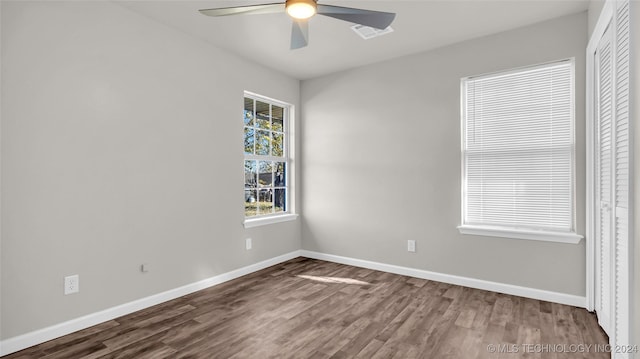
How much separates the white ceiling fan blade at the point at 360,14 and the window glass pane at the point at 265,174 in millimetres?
2671

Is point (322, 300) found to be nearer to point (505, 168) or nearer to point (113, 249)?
point (113, 249)

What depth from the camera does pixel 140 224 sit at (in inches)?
117

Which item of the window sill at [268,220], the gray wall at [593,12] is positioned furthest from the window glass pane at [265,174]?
the gray wall at [593,12]

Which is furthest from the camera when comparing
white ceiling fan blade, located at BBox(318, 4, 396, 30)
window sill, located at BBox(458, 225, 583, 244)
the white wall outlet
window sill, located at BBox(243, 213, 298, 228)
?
window sill, located at BBox(243, 213, 298, 228)

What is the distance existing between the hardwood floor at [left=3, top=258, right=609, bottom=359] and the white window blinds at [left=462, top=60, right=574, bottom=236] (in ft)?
2.77

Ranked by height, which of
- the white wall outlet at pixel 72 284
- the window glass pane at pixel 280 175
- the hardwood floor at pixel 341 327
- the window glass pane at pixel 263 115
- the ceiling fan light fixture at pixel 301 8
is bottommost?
the hardwood floor at pixel 341 327

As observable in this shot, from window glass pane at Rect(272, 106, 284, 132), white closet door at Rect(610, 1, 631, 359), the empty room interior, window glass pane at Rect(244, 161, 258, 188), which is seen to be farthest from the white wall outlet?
white closet door at Rect(610, 1, 631, 359)

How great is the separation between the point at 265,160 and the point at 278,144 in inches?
14.4

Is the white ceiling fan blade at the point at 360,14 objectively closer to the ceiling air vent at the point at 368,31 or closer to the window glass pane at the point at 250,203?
the ceiling air vent at the point at 368,31

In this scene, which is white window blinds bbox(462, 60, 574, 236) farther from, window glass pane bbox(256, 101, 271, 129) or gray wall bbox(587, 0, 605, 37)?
window glass pane bbox(256, 101, 271, 129)

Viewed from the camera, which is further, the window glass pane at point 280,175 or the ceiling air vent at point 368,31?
the window glass pane at point 280,175

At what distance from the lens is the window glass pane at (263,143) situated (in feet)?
14.2

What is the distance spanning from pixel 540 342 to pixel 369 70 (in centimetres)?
334

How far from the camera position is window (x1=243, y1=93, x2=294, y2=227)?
13.7ft
